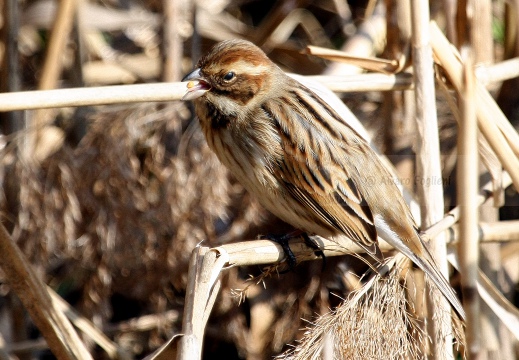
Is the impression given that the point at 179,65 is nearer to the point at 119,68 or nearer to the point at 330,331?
the point at 119,68

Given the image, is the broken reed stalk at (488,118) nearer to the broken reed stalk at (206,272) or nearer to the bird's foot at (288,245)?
the broken reed stalk at (206,272)

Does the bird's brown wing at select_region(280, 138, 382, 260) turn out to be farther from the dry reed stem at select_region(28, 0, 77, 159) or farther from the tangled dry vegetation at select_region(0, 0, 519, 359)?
the dry reed stem at select_region(28, 0, 77, 159)

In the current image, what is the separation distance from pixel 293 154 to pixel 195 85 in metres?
0.44

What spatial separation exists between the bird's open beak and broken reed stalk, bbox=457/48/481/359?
1.26 m

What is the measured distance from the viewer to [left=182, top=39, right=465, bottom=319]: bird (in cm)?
272

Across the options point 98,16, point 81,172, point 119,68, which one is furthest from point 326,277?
point 98,16

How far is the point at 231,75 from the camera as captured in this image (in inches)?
109

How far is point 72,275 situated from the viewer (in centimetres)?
383

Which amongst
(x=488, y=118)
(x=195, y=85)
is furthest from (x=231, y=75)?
(x=488, y=118)

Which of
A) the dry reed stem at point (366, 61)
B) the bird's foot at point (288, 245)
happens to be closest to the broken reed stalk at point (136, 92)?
the dry reed stem at point (366, 61)

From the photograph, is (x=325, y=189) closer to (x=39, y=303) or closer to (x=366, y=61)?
(x=366, y=61)

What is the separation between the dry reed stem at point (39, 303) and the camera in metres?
2.43

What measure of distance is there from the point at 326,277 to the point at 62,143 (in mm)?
1443

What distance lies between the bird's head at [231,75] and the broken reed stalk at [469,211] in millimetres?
1288
